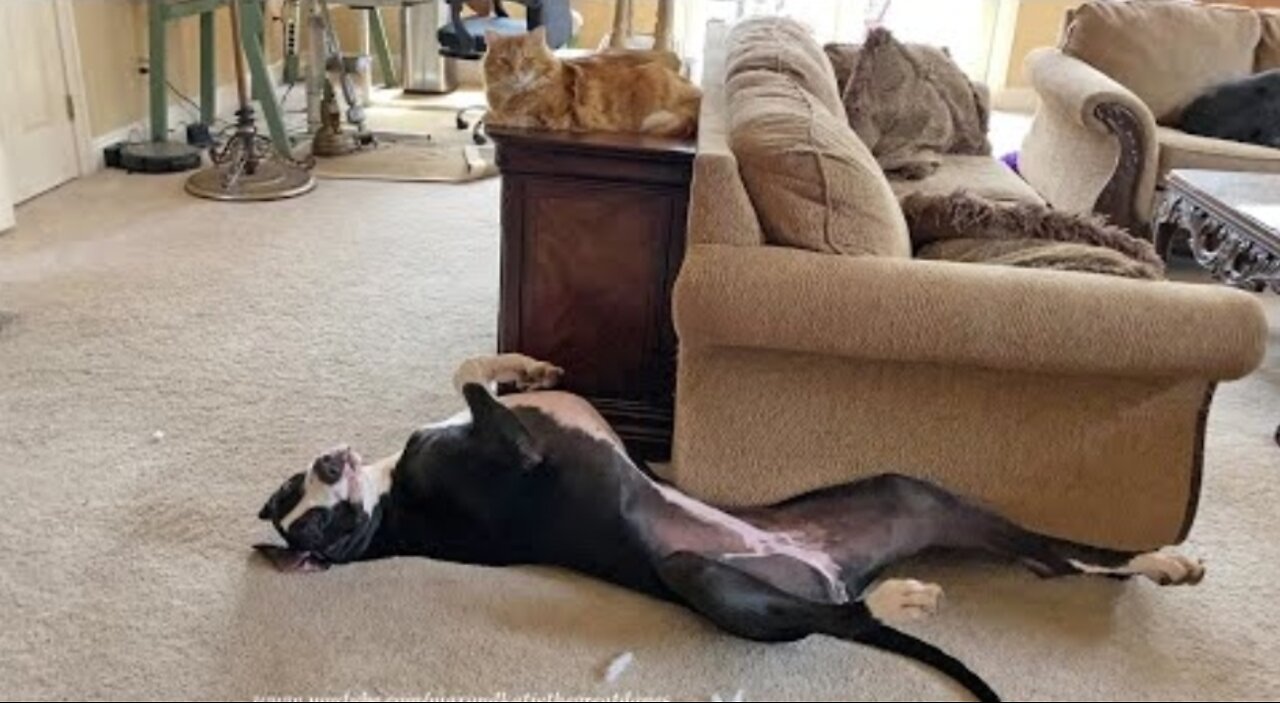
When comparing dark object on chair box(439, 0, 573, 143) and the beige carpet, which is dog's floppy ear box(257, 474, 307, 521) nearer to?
the beige carpet

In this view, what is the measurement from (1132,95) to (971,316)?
2.16 m

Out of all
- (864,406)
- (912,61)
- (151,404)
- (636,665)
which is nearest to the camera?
(636,665)

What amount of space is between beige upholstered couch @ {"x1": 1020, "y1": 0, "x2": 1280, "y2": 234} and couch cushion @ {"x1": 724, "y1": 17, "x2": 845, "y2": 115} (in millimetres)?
1042

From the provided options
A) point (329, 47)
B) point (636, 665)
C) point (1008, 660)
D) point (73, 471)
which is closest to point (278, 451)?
point (73, 471)

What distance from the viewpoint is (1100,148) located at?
3.35m

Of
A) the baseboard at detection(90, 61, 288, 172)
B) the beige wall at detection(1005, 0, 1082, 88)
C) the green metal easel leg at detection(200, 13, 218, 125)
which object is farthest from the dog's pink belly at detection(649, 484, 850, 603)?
the beige wall at detection(1005, 0, 1082, 88)

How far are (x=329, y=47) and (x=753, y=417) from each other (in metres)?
3.67

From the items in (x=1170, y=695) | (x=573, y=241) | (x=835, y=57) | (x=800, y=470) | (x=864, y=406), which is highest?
(x=835, y=57)

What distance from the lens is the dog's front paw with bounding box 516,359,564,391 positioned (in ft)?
6.87

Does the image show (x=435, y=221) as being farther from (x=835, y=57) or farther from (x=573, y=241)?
(x=573, y=241)

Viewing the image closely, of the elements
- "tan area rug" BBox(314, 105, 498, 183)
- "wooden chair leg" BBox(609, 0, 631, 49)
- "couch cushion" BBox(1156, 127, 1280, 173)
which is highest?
"wooden chair leg" BBox(609, 0, 631, 49)

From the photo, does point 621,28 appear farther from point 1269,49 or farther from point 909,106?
point 1269,49

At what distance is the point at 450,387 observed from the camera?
98.3 inches

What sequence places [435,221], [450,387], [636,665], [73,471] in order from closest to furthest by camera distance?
[636,665]
[73,471]
[450,387]
[435,221]
